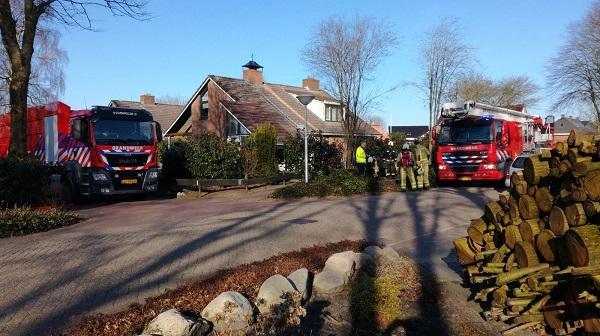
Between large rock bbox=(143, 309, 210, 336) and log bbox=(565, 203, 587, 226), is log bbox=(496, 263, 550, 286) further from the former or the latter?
large rock bbox=(143, 309, 210, 336)

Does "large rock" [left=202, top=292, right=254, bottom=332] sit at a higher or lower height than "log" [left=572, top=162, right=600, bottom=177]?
lower

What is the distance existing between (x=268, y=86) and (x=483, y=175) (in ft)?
81.8

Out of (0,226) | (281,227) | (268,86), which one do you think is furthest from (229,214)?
(268,86)

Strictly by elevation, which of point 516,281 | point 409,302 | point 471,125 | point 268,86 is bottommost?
point 409,302

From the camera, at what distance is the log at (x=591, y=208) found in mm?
4914

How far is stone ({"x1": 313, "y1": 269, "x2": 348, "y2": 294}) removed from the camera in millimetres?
6383

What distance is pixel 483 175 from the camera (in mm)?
19109

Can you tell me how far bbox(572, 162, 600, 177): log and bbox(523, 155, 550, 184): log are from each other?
57cm

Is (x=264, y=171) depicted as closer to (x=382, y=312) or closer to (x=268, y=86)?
(x=382, y=312)

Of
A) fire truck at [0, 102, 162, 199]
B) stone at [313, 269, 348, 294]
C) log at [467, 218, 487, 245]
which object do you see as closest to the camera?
stone at [313, 269, 348, 294]

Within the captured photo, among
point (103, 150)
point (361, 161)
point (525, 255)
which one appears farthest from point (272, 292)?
point (361, 161)

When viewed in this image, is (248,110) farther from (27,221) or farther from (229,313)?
(229,313)

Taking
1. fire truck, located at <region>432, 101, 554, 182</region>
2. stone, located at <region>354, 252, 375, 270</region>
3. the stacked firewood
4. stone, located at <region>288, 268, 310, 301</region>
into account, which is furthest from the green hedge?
the stacked firewood

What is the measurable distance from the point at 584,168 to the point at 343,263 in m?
3.07
